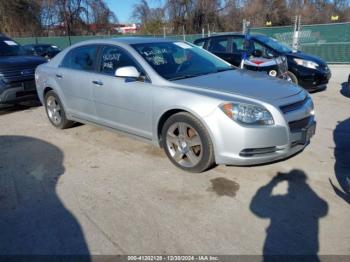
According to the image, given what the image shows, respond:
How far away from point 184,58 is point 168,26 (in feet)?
110

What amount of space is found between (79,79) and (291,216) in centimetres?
366

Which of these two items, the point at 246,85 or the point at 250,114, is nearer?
the point at 250,114

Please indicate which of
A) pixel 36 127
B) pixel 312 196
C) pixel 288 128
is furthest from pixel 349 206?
pixel 36 127

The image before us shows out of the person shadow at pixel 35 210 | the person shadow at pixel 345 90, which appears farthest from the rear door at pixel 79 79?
the person shadow at pixel 345 90

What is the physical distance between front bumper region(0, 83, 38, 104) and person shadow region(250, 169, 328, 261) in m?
5.86

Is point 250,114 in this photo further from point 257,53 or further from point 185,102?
point 257,53

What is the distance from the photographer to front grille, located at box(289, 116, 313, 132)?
370cm

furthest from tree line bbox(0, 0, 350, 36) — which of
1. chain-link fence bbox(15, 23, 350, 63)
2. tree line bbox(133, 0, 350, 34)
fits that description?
chain-link fence bbox(15, 23, 350, 63)

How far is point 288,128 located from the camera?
3.62 metres

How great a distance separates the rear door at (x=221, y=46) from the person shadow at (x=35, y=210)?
19.2 ft

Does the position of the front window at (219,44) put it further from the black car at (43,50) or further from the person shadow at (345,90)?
the black car at (43,50)

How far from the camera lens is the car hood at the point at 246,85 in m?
3.78

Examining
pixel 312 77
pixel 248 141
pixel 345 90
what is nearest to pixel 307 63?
pixel 312 77

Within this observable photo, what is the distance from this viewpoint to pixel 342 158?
4434 millimetres
